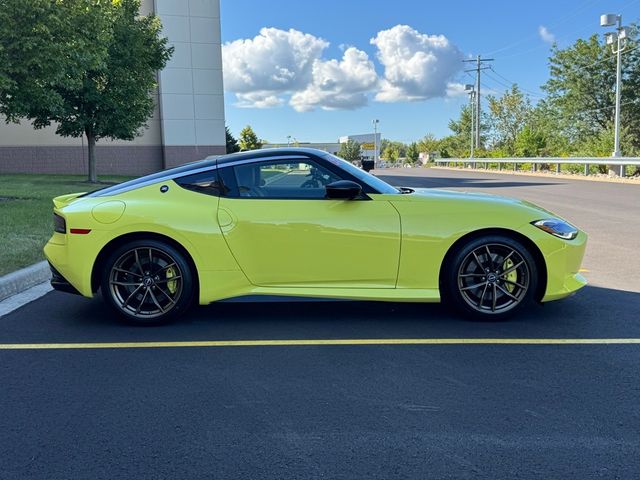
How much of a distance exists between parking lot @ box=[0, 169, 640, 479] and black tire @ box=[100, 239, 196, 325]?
147 mm

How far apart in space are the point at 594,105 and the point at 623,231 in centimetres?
4522

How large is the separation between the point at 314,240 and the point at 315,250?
82mm

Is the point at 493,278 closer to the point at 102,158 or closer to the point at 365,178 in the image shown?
the point at 365,178

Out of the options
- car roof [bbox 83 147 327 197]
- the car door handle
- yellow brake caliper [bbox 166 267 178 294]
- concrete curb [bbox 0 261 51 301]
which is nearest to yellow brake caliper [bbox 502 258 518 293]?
car roof [bbox 83 147 327 197]

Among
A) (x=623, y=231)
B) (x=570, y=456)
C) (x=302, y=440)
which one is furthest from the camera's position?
(x=623, y=231)

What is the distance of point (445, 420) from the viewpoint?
3.08 m

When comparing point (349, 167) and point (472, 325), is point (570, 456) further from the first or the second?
point (349, 167)

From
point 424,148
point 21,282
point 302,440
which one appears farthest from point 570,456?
point 424,148

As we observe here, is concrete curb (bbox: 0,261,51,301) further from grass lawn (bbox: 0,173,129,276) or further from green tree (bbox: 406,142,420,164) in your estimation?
green tree (bbox: 406,142,420,164)

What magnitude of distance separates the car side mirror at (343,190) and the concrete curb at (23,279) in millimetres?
3368

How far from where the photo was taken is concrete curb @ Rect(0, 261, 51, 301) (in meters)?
5.66

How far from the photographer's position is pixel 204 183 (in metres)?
4.86

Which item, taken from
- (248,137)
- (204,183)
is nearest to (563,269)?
(204,183)

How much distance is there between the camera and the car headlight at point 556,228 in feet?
15.5
